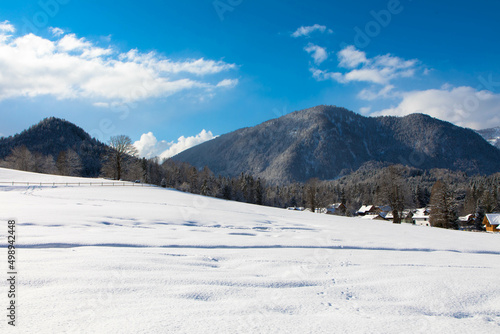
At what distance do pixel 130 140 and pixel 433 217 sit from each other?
2247 inches

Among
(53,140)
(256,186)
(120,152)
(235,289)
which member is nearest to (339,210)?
(256,186)

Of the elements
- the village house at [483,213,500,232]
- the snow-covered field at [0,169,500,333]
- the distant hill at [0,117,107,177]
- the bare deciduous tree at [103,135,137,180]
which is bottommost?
the village house at [483,213,500,232]

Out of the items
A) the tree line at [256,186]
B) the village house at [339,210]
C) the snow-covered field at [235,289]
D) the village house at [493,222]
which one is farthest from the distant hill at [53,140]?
the snow-covered field at [235,289]

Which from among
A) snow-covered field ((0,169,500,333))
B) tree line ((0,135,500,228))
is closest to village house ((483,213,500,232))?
tree line ((0,135,500,228))

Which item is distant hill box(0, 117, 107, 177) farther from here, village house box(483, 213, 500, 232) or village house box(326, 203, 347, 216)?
village house box(483, 213, 500, 232)

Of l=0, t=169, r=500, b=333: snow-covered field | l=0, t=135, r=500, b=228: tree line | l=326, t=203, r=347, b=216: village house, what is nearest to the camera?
l=0, t=169, r=500, b=333: snow-covered field

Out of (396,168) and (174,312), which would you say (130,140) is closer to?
(396,168)

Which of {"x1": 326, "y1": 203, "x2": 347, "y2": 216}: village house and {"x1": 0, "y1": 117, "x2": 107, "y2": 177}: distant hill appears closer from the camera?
{"x1": 326, "y1": 203, "x2": 347, "y2": 216}: village house

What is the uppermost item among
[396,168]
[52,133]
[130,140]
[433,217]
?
[52,133]

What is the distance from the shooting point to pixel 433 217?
146 feet

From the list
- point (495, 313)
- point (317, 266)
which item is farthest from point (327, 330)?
point (317, 266)

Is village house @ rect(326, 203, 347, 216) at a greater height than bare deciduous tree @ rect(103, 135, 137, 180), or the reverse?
bare deciduous tree @ rect(103, 135, 137, 180)

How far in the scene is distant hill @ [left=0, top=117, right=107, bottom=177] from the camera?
162m

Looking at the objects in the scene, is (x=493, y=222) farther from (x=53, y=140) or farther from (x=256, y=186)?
(x=53, y=140)
